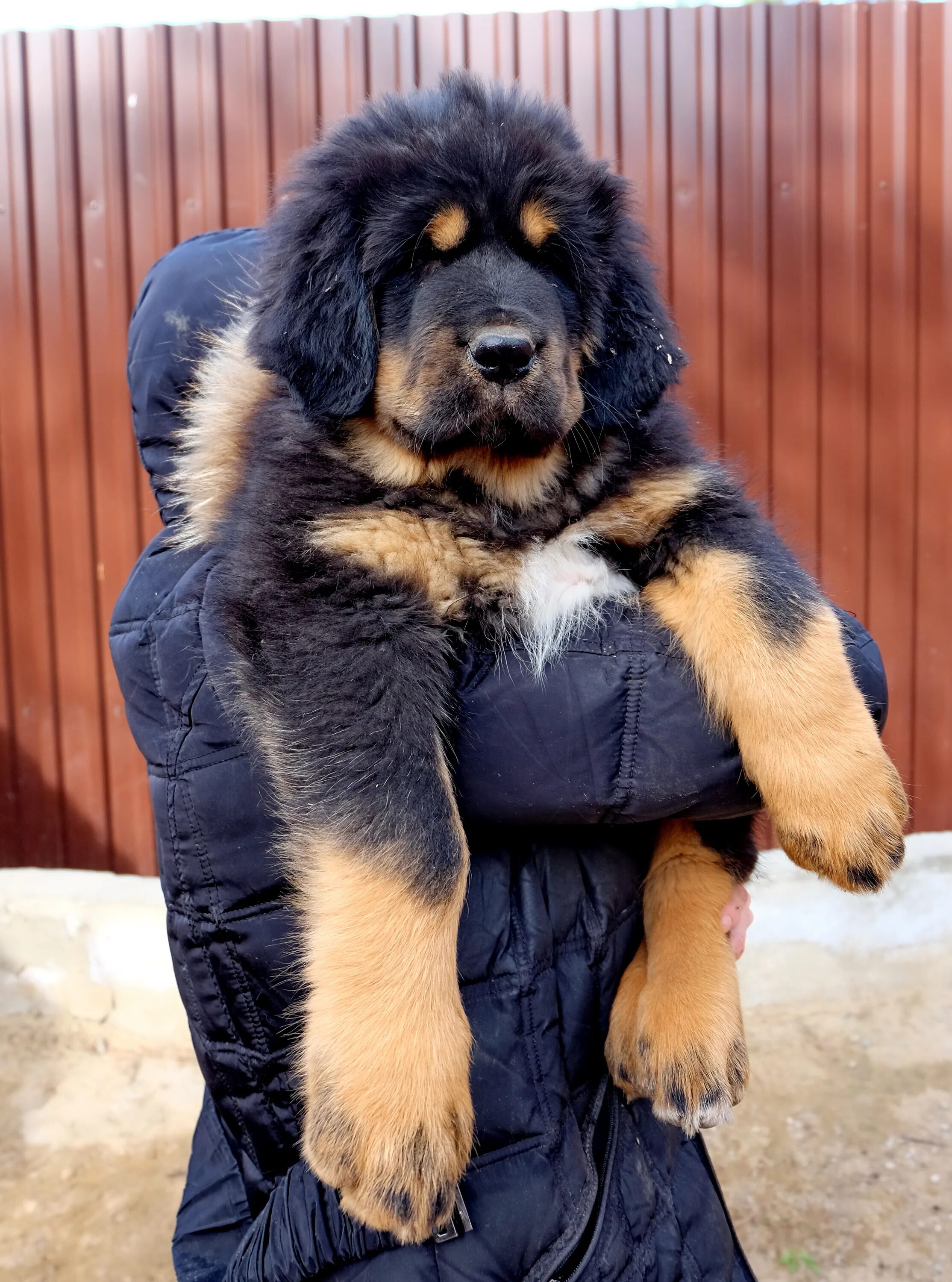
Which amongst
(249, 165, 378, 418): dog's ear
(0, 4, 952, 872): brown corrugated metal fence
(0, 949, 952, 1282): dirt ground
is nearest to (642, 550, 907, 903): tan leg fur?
(249, 165, 378, 418): dog's ear

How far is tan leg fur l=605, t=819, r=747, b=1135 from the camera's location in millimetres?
1455

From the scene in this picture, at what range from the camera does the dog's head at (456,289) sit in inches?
62.6

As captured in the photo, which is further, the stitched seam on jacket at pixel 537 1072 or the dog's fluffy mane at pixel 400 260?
Answer: the dog's fluffy mane at pixel 400 260

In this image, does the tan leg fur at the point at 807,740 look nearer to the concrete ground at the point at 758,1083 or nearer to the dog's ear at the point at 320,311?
the dog's ear at the point at 320,311

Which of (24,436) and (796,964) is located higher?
(24,436)

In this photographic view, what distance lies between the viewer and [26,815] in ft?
13.4

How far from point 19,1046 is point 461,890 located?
306 centimetres

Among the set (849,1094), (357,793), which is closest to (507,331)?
(357,793)

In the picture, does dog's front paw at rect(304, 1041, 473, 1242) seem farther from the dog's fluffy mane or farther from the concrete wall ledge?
the concrete wall ledge

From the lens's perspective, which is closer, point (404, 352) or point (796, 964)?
point (404, 352)

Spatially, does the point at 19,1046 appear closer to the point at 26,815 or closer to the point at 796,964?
the point at 26,815

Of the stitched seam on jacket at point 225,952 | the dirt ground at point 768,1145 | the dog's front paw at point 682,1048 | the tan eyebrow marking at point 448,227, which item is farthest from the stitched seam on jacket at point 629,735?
the dirt ground at point 768,1145

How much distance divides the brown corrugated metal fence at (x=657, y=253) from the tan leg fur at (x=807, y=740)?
8.30ft

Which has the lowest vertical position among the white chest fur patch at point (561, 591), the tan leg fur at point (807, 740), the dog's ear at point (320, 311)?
the tan leg fur at point (807, 740)
